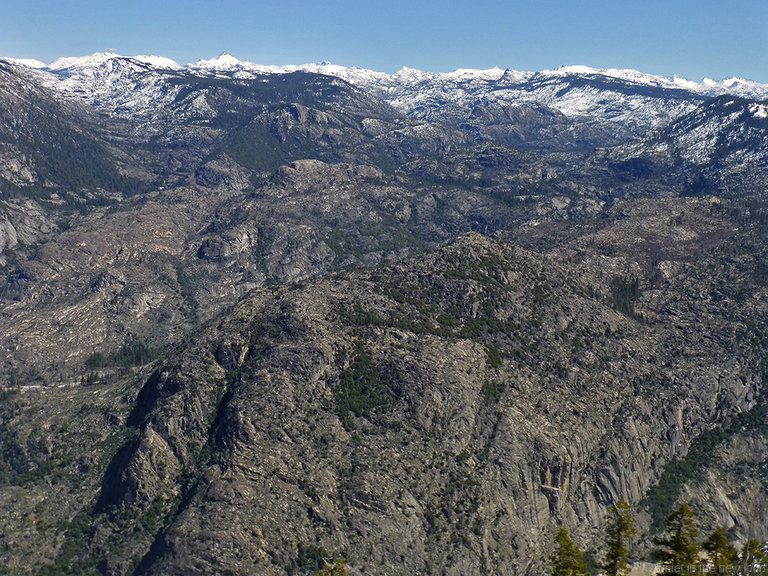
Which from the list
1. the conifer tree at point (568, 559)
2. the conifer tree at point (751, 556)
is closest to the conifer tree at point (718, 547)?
the conifer tree at point (568, 559)

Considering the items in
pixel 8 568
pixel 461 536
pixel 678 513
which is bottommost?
pixel 8 568

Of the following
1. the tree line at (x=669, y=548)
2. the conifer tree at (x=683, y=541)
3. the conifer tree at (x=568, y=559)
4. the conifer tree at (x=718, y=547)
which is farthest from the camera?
the conifer tree at (x=718, y=547)

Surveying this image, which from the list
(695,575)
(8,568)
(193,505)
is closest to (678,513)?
(695,575)

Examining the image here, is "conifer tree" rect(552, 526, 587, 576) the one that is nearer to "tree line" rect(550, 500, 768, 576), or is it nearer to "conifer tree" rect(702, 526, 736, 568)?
"tree line" rect(550, 500, 768, 576)

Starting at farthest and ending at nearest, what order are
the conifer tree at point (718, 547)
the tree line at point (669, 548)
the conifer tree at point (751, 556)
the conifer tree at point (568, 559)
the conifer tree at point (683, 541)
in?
the conifer tree at point (751, 556)
the conifer tree at point (718, 547)
the conifer tree at point (568, 559)
the tree line at point (669, 548)
the conifer tree at point (683, 541)

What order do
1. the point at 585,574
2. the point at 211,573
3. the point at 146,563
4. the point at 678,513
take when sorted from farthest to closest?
the point at 146,563
the point at 211,573
the point at 585,574
the point at 678,513

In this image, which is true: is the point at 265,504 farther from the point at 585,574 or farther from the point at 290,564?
the point at 585,574

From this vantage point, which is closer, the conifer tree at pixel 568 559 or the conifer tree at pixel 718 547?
the conifer tree at pixel 568 559

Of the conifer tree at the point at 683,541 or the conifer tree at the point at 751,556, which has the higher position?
the conifer tree at the point at 683,541

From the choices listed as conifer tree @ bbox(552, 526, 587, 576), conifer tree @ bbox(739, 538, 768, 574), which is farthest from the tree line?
conifer tree @ bbox(739, 538, 768, 574)

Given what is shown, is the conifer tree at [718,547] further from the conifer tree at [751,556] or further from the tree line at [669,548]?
the conifer tree at [751,556]

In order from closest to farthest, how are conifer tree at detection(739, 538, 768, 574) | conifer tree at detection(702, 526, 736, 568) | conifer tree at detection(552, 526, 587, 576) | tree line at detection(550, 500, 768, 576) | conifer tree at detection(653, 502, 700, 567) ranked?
conifer tree at detection(653, 502, 700, 567) < tree line at detection(550, 500, 768, 576) < conifer tree at detection(552, 526, 587, 576) < conifer tree at detection(702, 526, 736, 568) < conifer tree at detection(739, 538, 768, 574)
